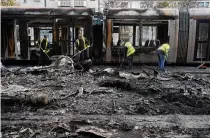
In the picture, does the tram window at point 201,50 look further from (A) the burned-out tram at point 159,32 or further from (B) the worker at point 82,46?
(B) the worker at point 82,46

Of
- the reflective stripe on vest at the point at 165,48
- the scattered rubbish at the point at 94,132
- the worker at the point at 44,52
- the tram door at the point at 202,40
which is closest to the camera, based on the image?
the scattered rubbish at the point at 94,132

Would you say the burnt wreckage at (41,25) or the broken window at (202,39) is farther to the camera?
the broken window at (202,39)

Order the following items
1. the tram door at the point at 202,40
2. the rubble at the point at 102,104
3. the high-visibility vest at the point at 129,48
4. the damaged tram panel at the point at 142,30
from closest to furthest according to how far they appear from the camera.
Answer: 1. the rubble at the point at 102,104
2. the high-visibility vest at the point at 129,48
3. the damaged tram panel at the point at 142,30
4. the tram door at the point at 202,40

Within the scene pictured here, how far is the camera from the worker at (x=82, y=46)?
16.3 metres

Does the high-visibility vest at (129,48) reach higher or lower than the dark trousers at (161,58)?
higher

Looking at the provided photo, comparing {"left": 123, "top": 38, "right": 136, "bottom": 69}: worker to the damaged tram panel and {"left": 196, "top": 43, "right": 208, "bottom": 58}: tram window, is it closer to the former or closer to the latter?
the damaged tram panel

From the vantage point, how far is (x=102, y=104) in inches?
358

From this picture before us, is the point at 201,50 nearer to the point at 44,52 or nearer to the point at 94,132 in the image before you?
the point at 44,52

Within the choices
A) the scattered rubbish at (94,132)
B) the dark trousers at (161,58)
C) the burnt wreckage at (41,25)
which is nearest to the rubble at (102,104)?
the scattered rubbish at (94,132)

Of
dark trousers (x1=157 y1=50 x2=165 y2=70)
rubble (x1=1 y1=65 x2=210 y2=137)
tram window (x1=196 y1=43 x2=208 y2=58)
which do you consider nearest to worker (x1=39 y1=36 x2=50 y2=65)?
rubble (x1=1 y1=65 x2=210 y2=137)

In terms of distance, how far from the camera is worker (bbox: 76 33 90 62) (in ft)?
53.4

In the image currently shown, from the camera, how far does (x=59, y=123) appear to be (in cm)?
727

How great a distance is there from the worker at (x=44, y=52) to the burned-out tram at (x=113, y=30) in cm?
51

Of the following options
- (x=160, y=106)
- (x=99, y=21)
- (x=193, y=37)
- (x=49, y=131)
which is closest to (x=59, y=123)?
(x=49, y=131)
